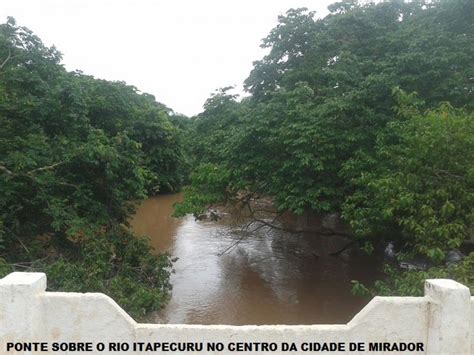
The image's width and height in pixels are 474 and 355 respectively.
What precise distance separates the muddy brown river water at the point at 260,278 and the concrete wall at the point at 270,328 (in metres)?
5.26

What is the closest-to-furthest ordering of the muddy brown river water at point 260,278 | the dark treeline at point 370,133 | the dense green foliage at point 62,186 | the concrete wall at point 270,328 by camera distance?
1. the concrete wall at point 270,328
2. the dark treeline at point 370,133
3. the dense green foliage at point 62,186
4. the muddy brown river water at point 260,278

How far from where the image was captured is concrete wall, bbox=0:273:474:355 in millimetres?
3449

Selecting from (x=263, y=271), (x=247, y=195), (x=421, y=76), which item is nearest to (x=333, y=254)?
(x=263, y=271)

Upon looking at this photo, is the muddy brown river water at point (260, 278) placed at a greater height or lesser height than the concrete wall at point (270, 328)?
lesser

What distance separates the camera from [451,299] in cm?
345

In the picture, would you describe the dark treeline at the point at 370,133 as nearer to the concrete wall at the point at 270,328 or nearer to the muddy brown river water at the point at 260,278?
the concrete wall at the point at 270,328

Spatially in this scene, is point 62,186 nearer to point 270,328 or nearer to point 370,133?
point 270,328

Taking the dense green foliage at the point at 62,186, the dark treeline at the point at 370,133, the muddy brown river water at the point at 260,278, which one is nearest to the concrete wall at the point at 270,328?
the dark treeline at the point at 370,133

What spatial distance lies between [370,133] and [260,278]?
526cm

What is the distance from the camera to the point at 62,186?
8195 millimetres

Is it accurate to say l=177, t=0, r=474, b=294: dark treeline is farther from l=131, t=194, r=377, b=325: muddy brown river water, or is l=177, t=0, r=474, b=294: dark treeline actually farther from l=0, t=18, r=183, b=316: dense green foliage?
l=0, t=18, r=183, b=316: dense green foliage

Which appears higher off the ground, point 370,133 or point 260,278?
point 370,133

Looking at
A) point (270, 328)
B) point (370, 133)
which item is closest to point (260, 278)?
point (370, 133)

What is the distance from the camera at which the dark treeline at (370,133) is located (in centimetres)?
600
